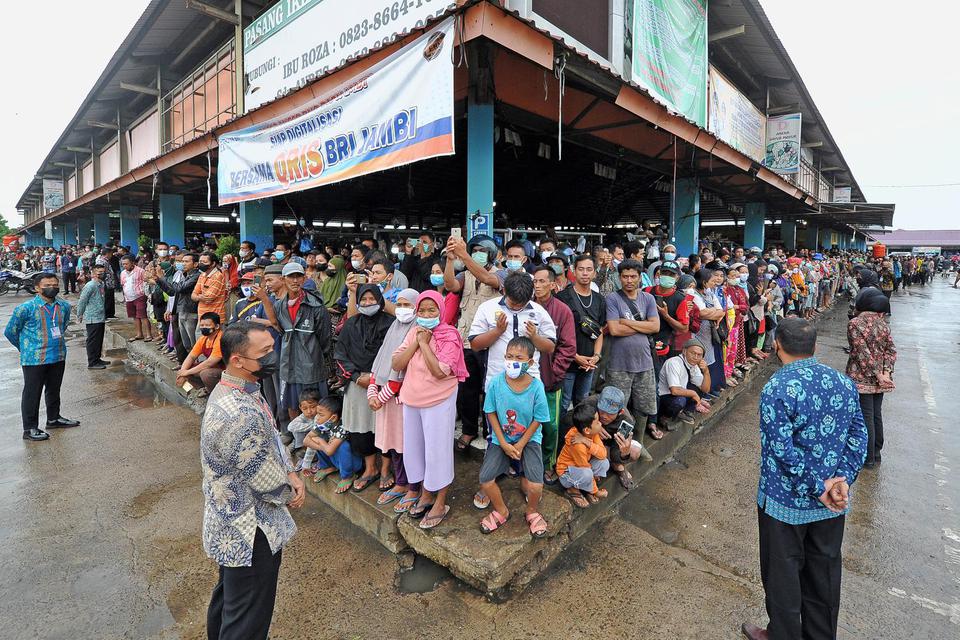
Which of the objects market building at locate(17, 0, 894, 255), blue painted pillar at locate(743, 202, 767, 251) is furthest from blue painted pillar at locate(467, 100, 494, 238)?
blue painted pillar at locate(743, 202, 767, 251)

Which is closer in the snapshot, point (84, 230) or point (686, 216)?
point (686, 216)

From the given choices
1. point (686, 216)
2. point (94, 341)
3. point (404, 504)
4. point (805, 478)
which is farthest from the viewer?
point (686, 216)

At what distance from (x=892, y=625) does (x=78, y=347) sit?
Answer: 13.2 meters

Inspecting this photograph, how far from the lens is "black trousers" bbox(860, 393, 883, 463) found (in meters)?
4.36

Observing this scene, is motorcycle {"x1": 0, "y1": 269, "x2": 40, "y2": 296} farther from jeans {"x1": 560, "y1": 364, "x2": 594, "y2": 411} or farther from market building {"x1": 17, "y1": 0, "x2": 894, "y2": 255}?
jeans {"x1": 560, "y1": 364, "x2": 594, "y2": 411}

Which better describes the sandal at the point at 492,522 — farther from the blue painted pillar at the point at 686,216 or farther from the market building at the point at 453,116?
the blue painted pillar at the point at 686,216

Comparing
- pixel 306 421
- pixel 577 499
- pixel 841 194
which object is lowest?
pixel 577 499

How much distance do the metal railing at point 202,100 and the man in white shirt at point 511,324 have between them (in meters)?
9.52

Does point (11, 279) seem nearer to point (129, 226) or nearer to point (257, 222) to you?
point (129, 226)

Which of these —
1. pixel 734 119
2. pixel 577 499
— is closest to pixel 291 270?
pixel 577 499

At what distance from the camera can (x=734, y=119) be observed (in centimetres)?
1268

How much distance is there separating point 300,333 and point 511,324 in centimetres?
206

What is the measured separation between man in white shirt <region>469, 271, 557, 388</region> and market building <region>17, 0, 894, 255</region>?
1.34 metres

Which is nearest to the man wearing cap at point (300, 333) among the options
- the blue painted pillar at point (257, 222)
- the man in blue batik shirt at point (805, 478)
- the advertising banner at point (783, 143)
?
the man in blue batik shirt at point (805, 478)
